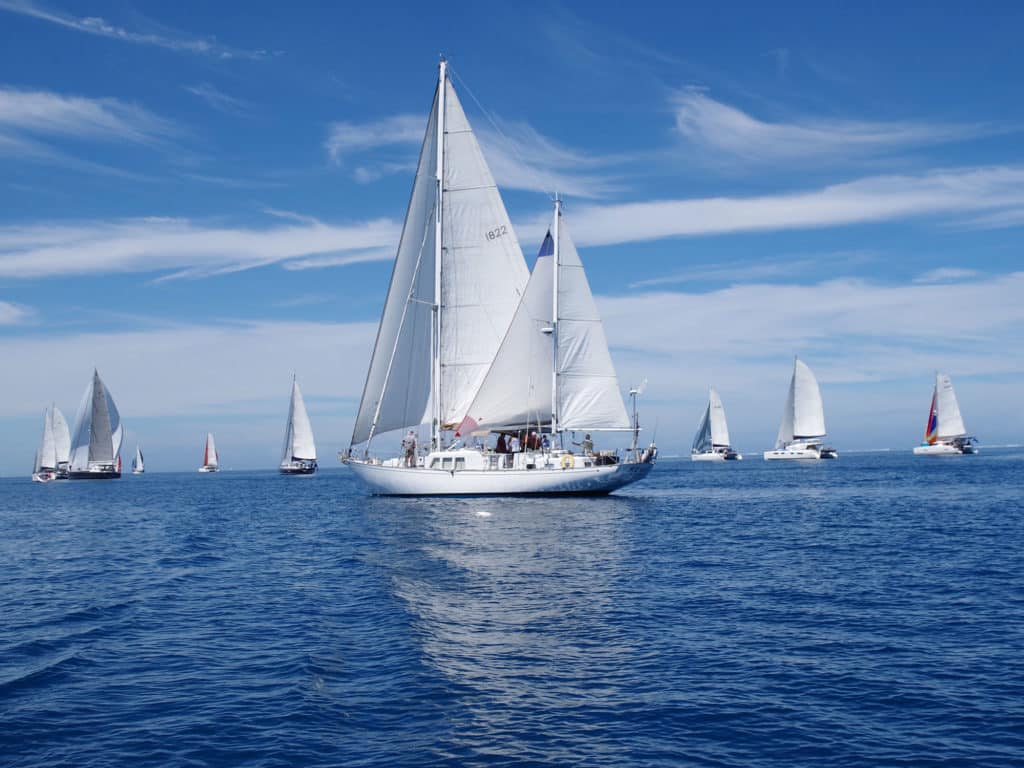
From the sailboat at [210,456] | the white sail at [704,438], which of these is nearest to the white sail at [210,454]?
the sailboat at [210,456]

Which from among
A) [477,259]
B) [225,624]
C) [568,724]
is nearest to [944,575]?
[568,724]

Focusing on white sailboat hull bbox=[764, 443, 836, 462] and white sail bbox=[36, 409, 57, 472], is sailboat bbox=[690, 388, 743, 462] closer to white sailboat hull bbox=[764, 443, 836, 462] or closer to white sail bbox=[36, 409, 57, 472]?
white sailboat hull bbox=[764, 443, 836, 462]

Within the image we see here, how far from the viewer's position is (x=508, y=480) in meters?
52.4

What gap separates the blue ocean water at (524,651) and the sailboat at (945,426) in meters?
114

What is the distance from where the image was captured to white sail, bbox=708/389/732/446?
16100 centimetres

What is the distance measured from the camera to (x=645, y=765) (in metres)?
10.8

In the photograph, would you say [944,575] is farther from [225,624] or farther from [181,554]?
[181,554]

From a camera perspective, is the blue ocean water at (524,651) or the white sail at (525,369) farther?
the white sail at (525,369)

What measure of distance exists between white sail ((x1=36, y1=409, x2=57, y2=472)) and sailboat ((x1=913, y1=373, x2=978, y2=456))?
138 metres

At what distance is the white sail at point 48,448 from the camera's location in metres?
121

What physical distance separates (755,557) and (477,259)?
113 ft

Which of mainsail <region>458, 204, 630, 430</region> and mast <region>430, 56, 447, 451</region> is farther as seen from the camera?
mast <region>430, 56, 447, 451</region>

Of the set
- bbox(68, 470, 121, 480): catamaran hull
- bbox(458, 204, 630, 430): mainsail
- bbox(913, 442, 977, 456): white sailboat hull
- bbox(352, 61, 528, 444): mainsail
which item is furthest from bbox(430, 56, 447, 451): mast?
bbox(913, 442, 977, 456): white sailboat hull

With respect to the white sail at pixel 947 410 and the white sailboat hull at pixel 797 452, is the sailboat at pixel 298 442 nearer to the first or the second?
the white sailboat hull at pixel 797 452
